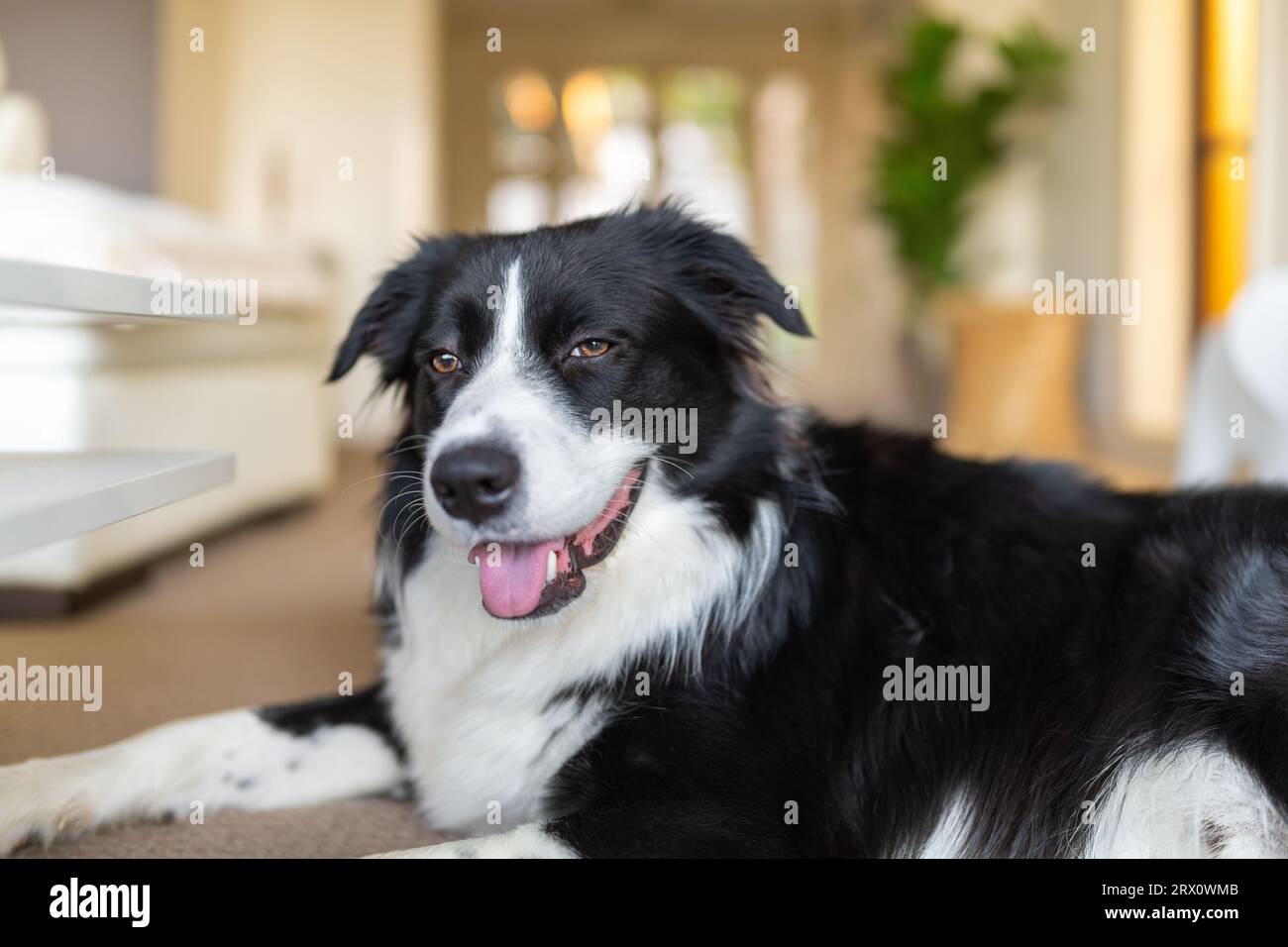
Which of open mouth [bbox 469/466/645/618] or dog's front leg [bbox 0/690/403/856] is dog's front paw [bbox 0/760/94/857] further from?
open mouth [bbox 469/466/645/618]

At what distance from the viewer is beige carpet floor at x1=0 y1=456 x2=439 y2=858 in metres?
1.72

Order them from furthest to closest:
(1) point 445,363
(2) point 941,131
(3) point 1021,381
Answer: (2) point 941,131
(3) point 1021,381
(1) point 445,363

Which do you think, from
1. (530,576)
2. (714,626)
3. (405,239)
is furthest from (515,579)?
(405,239)

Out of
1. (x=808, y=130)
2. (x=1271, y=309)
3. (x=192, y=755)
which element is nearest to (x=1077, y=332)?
(x=1271, y=309)

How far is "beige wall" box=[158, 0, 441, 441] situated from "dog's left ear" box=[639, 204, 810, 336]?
7.35m

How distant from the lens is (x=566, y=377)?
1.70m

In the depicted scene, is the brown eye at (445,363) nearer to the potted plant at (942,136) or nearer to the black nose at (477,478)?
the black nose at (477,478)

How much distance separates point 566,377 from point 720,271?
1.08 ft

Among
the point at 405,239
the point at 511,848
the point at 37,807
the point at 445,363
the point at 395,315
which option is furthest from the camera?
the point at 405,239

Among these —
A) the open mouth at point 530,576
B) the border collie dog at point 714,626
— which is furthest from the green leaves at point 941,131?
the open mouth at point 530,576

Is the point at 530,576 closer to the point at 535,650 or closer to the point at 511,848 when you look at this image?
the point at 535,650

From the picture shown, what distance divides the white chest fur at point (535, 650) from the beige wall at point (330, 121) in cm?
740

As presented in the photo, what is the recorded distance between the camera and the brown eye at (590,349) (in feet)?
5.65

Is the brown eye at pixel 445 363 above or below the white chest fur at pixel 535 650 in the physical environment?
above
